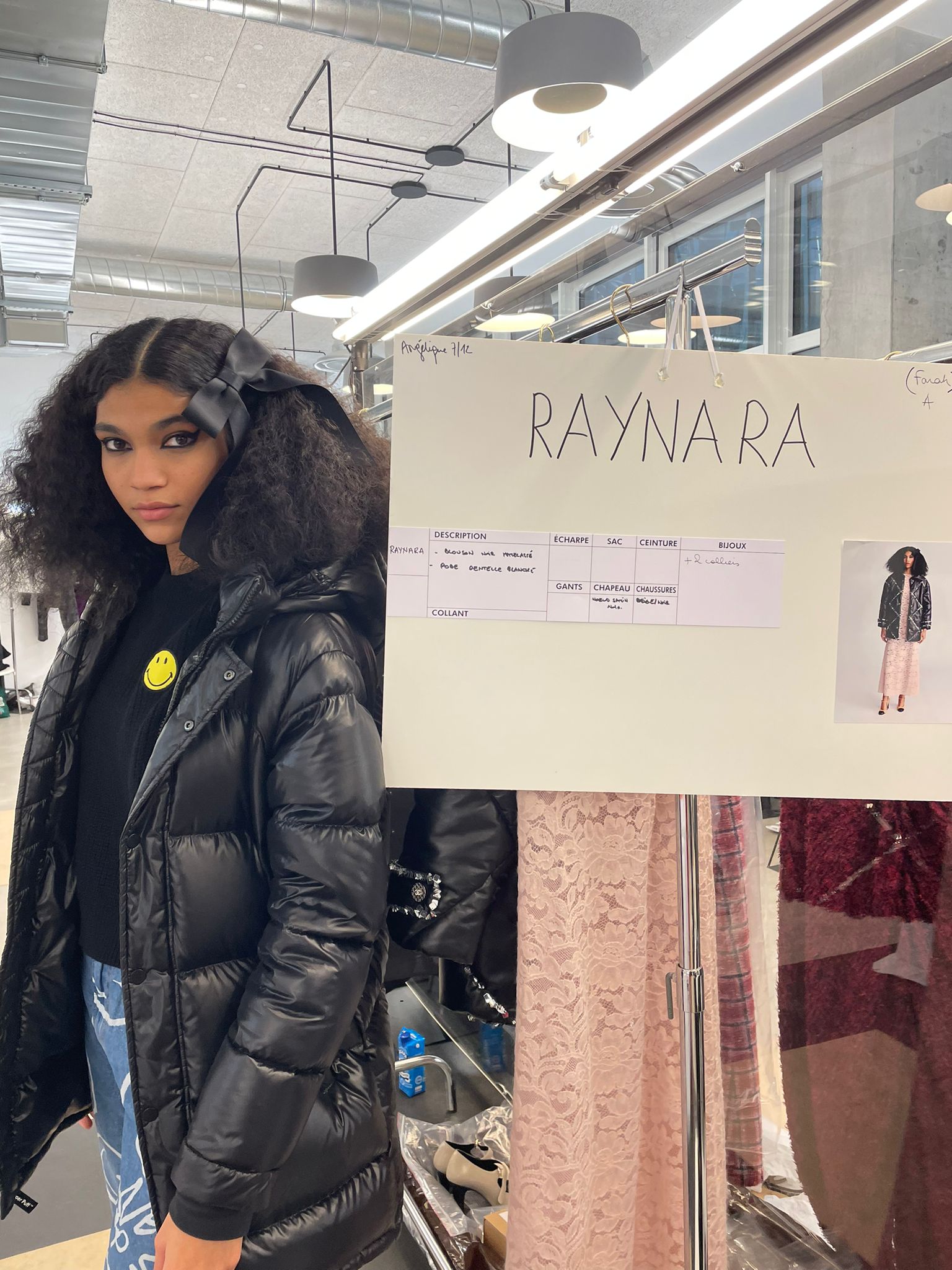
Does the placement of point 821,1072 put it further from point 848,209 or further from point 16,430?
point 16,430

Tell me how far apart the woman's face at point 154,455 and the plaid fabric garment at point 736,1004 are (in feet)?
2.69

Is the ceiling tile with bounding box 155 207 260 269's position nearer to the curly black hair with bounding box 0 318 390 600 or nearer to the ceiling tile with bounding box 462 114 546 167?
the ceiling tile with bounding box 462 114 546 167

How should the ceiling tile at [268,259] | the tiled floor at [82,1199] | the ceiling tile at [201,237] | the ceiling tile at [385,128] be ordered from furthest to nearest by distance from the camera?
the ceiling tile at [268,259]
the ceiling tile at [201,237]
the ceiling tile at [385,128]
the tiled floor at [82,1199]

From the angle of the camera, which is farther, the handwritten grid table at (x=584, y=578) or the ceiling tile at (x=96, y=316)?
the ceiling tile at (x=96, y=316)

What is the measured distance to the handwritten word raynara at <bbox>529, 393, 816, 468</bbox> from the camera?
0.94 metres

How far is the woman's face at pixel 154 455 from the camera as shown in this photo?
3.61 ft

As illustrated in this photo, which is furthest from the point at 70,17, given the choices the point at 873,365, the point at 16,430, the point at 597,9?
the point at 873,365

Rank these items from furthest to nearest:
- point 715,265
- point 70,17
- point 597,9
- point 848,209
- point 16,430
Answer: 1. point 597,9
2. point 70,17
3. point 16,430
4. point 848,209
5. point 715,265

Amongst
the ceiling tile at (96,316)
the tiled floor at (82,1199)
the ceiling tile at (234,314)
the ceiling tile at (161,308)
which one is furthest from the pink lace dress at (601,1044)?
the ceiling tile at (96,316)


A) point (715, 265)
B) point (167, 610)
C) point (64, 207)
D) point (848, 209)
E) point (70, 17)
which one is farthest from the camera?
point (64, 207)

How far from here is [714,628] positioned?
0.97 metres

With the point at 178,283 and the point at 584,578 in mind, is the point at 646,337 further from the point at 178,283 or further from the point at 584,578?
→ the point at 178,283

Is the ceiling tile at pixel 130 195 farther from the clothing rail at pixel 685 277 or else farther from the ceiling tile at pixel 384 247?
the clothing rail at pixel 685 277

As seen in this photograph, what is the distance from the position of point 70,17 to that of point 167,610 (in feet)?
9.64
